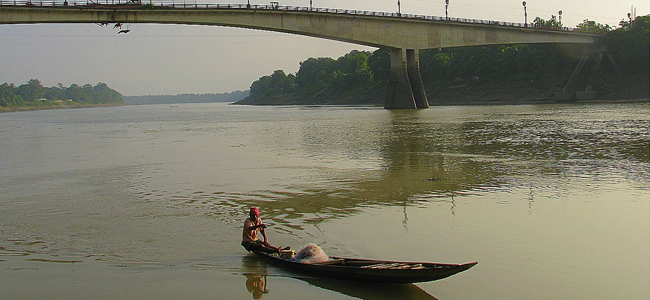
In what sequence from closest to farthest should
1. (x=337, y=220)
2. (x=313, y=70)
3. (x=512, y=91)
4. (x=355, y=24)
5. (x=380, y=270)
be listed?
(x=380, y=270) → (x=337, y=220) → (x=355, y=24) → (x=512, y=91) → (x=313, y=70)

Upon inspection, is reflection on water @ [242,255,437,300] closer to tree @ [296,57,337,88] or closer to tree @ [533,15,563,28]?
tree @ [533,15,563,28]

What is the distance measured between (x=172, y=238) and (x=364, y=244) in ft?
11.6

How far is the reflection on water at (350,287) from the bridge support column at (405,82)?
63.6 meters

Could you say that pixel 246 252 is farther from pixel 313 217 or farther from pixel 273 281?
pixel 313 217

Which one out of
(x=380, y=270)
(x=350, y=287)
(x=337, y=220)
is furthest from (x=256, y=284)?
(x=337, y=220)

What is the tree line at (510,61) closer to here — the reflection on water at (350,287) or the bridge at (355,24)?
the bridge at (355,24)

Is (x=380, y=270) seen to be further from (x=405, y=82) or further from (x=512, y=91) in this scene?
(x=512, y=91)

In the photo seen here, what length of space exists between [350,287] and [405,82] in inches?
2595

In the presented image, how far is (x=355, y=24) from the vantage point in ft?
212

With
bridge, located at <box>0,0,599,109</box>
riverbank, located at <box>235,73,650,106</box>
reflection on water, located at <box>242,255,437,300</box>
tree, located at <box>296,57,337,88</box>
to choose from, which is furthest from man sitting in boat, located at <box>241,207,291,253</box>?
tree, located at <box>296,57,337,88</box>

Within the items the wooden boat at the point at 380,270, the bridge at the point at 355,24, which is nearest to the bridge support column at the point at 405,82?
the bridge at the point at 355,24

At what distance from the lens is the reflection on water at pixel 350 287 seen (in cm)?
798

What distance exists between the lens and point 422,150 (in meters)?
25.1

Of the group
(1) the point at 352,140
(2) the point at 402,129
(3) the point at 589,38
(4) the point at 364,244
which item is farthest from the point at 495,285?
(3) the point at 589,38
